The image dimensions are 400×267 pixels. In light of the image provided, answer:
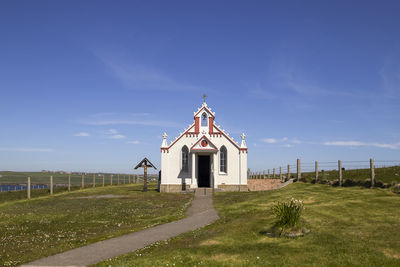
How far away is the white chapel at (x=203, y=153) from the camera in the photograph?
41.5m

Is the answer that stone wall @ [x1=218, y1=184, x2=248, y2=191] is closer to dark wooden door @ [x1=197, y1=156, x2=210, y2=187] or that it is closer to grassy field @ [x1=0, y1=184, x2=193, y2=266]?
dark wooden door @ [x1=197, y1=156, x2=210, y2=187]

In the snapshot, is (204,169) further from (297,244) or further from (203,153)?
(297,244)

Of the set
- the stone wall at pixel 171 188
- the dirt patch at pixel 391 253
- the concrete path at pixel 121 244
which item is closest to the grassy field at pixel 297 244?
the dirt patch at pixel 391 253

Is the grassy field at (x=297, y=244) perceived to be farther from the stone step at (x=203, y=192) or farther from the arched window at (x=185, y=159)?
the arched window at (x=185, y=159)

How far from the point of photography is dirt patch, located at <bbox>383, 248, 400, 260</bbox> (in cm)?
981

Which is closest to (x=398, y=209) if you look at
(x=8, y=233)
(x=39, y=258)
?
(x=39, y=258)

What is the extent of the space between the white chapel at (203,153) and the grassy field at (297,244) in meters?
23.4

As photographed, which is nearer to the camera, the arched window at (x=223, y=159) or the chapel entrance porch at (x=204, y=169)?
the arched window at (x=223, y=159)

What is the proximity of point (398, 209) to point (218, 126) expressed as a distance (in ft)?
90.3

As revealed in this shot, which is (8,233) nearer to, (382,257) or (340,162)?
(382,257)

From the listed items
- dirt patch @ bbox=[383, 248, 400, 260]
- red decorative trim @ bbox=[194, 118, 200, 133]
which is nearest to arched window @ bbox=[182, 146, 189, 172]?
red decorative trim @ bbox=[194, 118, 200, 133]

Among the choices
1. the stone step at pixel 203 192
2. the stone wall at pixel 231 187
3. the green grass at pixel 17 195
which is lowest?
the green grass at pixel 17 195

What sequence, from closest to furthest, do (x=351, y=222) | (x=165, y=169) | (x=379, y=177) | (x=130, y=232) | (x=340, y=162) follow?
1. (x=351, y=222)
2. (x=130, y=232)
3. (x=379, y=177)
4. (x=340, y=162)
5. (x=165, y=169)

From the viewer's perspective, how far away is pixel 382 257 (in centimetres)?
975
